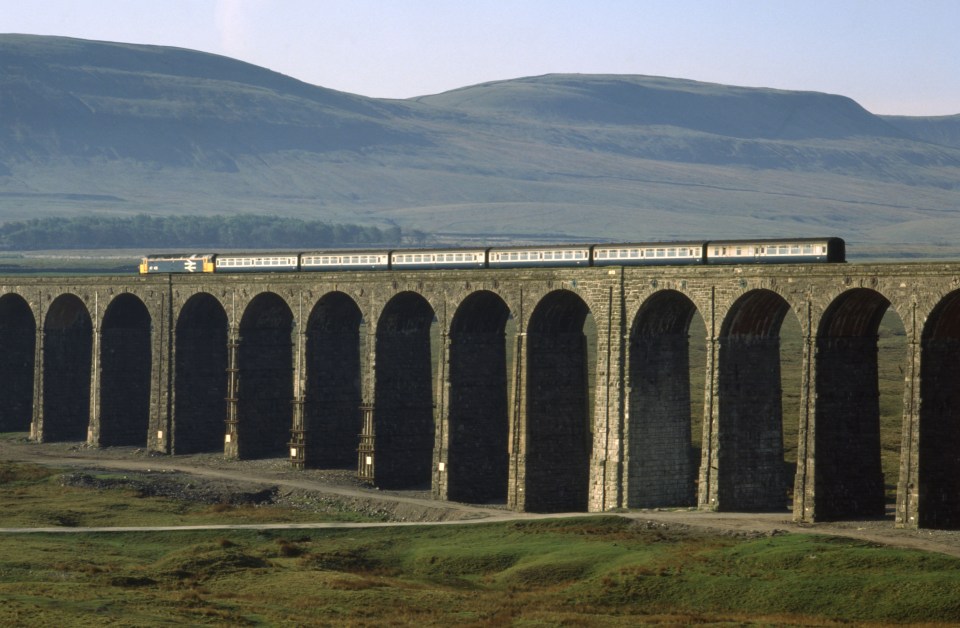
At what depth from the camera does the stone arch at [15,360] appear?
122062 millimetres

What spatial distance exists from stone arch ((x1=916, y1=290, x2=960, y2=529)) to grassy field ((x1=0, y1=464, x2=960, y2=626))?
4119mm

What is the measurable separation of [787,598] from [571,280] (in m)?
26.0

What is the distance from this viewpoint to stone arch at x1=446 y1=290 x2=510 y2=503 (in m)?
84.4

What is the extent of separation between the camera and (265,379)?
338 ft

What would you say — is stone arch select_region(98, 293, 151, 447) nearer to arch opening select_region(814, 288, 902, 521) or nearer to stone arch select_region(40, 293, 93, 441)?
stone arch select_region(40, 293, 93, 441)

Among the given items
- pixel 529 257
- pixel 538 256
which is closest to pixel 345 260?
pixel 529 257

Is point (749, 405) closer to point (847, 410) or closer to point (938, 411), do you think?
point (847, 410)

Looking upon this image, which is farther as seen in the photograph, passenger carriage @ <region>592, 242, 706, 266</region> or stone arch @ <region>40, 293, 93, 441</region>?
stone arch @ <region>40, 293, 93, 441</region>

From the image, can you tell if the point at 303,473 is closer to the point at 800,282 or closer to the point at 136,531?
the point at 136,531

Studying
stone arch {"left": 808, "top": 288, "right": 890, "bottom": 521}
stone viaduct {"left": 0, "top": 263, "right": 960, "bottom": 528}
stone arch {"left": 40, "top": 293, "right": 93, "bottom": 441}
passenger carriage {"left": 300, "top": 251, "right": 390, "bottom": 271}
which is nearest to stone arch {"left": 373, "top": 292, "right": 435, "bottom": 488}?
stone viaduct {"left": 0, "top": 263, "right": 960, "bottom": 528}

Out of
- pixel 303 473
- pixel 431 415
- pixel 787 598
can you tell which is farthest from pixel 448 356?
pixel 787 598

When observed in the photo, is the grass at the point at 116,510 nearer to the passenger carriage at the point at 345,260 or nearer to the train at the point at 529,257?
the train at the point at 529,257

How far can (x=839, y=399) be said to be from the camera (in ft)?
216

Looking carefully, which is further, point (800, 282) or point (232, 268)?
point (232, 268)
